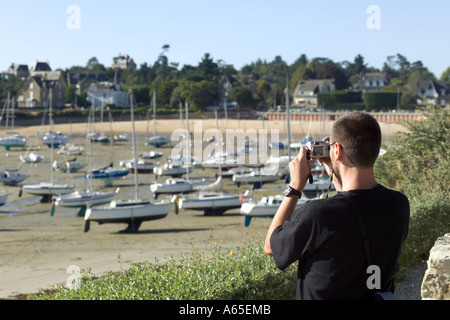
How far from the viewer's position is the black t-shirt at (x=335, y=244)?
10.0 feet

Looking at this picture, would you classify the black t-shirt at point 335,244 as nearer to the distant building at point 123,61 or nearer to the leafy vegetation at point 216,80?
the leafy vegetation at point 216,80

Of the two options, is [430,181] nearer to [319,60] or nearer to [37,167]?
[37,167]

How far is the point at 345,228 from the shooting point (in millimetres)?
3059

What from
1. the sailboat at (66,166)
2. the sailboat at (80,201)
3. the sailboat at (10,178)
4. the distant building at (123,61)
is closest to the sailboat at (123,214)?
the sailboat at (80,201)

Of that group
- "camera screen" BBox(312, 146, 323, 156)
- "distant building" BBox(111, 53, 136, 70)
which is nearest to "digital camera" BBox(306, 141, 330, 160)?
"camera screen" BBox(312, 146, 323, 156)

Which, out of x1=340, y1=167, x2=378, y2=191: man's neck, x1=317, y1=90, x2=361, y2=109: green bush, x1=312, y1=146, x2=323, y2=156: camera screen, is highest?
x1=317, y1=90, x2=361, y2=109: green bush

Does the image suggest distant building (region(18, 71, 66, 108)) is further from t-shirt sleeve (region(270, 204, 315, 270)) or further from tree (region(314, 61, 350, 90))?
t-shirt sleeve (region(270, 204, 315, 270))

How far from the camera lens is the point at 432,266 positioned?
5234mm

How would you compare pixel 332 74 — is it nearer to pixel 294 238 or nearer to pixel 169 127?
pixel 169 127

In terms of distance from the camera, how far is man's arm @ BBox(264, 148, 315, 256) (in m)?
3.25

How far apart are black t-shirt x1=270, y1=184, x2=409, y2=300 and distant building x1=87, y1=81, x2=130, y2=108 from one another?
104m

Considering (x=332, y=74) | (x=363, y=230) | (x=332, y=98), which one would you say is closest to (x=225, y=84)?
(x=332, y=74)

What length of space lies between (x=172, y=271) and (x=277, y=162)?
1530 inches

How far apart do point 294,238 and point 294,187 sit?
363 mm
